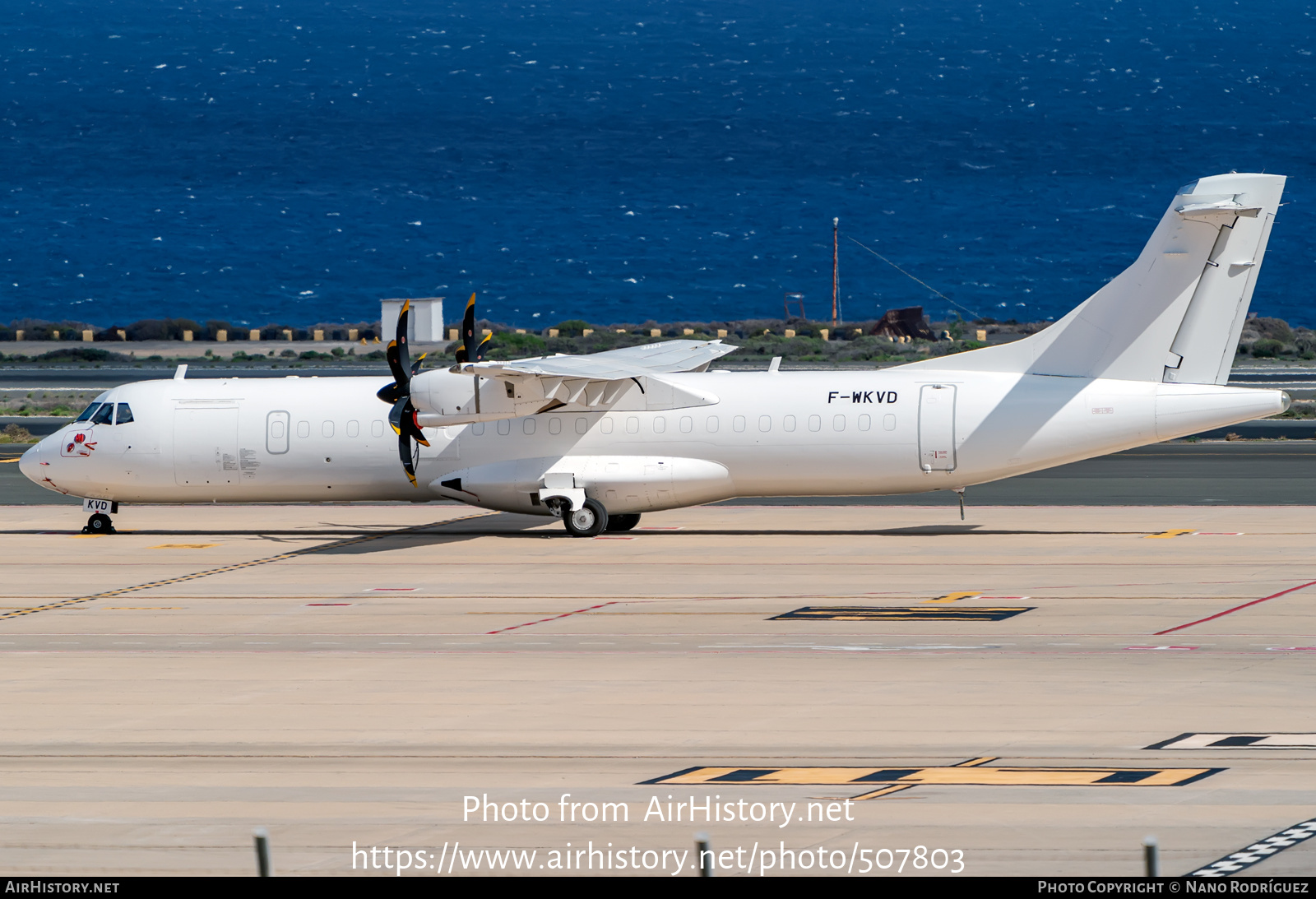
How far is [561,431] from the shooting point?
34688mm

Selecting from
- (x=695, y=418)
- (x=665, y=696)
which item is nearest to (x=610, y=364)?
(x=695, y=418)

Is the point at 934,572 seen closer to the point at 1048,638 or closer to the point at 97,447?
the point at 1048,638

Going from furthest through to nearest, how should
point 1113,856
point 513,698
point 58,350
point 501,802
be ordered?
point 58,350, point 513,698, point 501,802, point 1113,856

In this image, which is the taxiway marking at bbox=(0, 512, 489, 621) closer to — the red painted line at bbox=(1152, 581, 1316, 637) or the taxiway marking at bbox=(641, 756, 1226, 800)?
the taxiway marking at bbox=(641, 756, 1226, 800)

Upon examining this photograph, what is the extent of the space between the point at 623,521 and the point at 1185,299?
1309 centimetres

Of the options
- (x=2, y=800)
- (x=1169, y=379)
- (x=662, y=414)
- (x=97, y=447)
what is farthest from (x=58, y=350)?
(x=2, y=800)

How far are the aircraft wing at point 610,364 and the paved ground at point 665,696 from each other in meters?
3.68

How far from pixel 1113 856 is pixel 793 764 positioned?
389 cm

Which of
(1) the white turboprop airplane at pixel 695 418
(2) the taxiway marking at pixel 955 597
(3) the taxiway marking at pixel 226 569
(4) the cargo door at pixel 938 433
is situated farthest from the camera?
(4) the cargo door at pixel 938 433

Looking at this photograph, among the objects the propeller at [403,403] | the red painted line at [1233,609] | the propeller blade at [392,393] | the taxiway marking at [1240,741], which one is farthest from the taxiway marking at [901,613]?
the propeller blade at [392,393]

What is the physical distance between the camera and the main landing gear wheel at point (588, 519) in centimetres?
3441

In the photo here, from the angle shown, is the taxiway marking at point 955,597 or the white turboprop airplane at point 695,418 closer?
the taxiway marking at point 955,597

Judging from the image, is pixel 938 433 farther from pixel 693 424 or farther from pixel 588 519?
pixel 588 519

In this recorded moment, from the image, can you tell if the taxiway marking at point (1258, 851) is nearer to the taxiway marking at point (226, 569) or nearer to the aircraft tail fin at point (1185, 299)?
the taxiway marking at point (226, 569)
